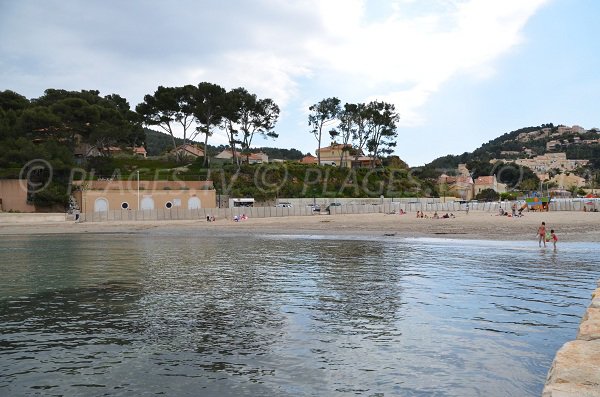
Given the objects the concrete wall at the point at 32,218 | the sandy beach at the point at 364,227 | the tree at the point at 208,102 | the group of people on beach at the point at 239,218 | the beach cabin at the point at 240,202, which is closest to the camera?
the sandy beach at the point at 364,227

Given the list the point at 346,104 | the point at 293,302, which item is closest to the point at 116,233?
the point at 293,302

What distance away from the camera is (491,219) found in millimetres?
48188

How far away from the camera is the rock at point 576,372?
526 centimetres

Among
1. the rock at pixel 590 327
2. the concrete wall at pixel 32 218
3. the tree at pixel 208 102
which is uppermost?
the tree at pixel 208 102

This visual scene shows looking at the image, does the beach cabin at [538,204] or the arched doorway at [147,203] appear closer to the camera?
the arched doorway at [147,203]

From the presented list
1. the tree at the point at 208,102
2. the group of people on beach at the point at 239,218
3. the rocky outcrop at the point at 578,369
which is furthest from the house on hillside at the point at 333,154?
the rocky outcrop at the point at 578,369

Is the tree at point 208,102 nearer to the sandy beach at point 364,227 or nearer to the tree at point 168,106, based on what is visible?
the tree at point 168,106

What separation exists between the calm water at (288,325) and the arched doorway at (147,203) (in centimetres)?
3411

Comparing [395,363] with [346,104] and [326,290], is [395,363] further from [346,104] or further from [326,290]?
[346,104]

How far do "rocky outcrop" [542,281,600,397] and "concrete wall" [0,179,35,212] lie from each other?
59.4m

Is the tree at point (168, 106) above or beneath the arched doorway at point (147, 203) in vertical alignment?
above

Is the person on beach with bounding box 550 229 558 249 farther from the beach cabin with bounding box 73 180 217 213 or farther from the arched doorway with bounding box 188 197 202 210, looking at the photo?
the arched doorway with bounding box 188 197 202 210

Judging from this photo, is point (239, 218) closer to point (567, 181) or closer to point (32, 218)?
point (32, 218)

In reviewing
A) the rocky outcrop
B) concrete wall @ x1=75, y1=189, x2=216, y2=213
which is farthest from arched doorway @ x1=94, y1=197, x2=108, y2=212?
the rocky outcrop
